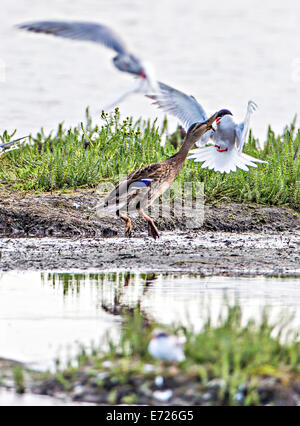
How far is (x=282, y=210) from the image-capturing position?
12.4 meters

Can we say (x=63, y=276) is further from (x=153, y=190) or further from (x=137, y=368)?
(x=137, y=368)

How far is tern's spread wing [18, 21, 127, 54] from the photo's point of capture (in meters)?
7.78

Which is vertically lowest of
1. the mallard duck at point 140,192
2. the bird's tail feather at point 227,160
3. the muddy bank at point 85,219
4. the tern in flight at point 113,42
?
the muddy bank at point 85,219

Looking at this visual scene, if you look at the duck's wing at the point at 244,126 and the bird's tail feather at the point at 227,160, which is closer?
the duck's wing at the point at 244,126

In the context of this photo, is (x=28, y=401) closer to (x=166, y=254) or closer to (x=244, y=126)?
(x=166, y=254)

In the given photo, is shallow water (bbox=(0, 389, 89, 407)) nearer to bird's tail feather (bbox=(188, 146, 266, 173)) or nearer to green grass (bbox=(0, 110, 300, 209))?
bird's tail feather (bbox=(188, 146, 266, 173))

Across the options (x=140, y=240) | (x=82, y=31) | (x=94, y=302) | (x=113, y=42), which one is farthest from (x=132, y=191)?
(x=94, y=302)

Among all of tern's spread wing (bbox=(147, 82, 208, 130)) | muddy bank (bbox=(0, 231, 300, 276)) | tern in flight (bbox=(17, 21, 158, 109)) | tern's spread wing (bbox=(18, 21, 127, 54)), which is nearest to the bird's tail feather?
tern's spread wing (bbox=(147, 82, 208, 130))

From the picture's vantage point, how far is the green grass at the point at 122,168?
12.4 metres

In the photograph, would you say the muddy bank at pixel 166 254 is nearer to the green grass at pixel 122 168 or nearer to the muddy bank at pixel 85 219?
the muddy bank at pixel 85 219

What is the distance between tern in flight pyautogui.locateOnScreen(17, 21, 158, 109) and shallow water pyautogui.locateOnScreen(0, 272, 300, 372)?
1.70 m

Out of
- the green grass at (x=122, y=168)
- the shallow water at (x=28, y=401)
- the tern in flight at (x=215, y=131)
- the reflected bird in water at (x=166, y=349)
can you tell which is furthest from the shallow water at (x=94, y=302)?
the green grass at (x=122, y=168)

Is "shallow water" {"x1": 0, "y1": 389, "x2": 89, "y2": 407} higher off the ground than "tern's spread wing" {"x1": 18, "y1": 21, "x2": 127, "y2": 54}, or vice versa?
"tern's spread wing" {"x1": 18, "y1": 21, "x2": 127, "y2": 54}

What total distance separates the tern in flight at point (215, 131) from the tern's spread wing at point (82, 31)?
9.97 feet
